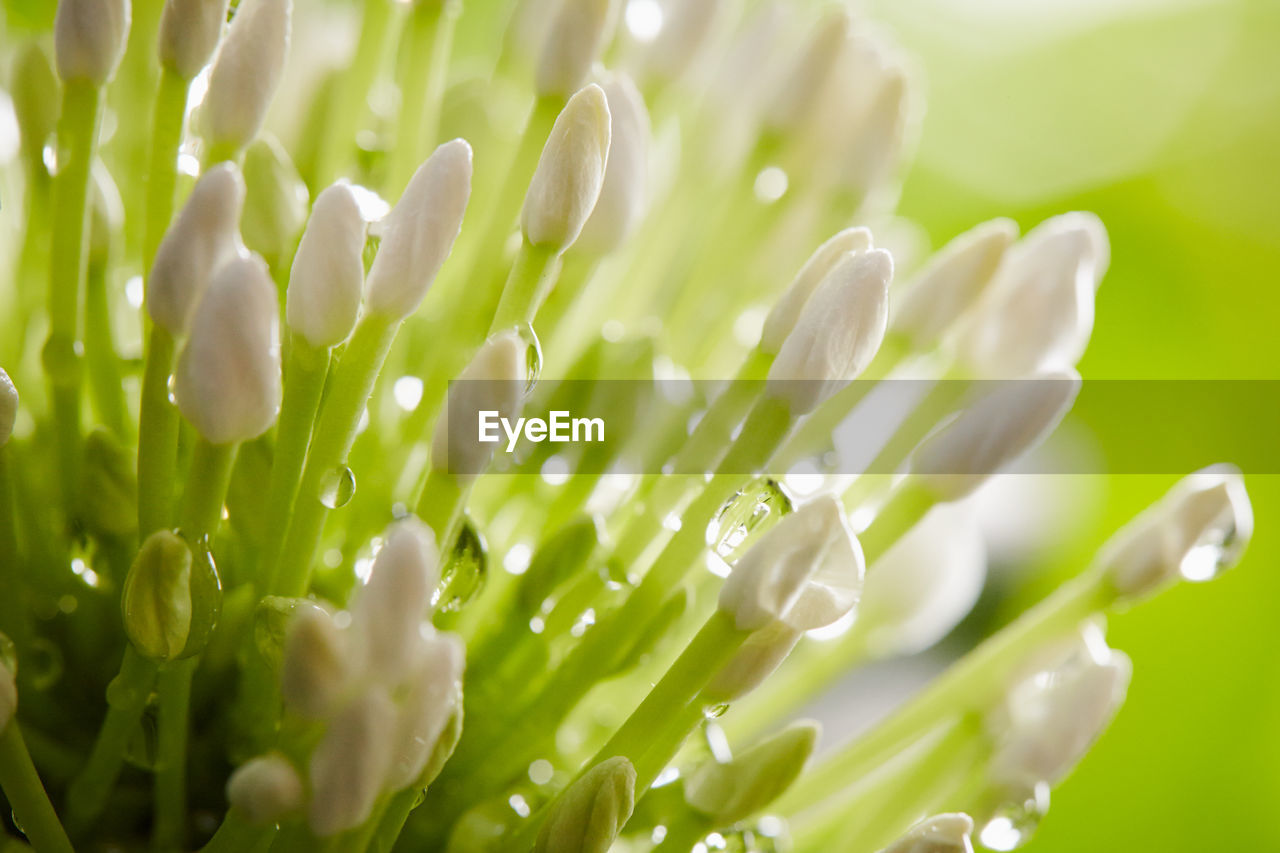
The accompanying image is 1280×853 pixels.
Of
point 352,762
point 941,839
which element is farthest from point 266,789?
point 941,839

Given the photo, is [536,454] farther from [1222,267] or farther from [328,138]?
[1222,267]

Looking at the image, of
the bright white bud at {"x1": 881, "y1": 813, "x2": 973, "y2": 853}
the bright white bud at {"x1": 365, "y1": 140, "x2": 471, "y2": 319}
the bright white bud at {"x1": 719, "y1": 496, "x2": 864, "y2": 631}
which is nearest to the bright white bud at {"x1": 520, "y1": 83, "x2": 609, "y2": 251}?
the bright white bud at {"x1": 365, "y1": 140, "x2": 471, "y2": 319}

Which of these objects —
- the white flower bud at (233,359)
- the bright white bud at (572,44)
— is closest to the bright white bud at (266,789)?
the white flower bud at (233,359)

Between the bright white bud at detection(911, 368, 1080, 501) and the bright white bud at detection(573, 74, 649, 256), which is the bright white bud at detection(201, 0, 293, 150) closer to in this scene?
the bright white bud at detection(573, 74, 649, 256)

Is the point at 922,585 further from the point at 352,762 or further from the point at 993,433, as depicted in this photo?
the point at 352,762

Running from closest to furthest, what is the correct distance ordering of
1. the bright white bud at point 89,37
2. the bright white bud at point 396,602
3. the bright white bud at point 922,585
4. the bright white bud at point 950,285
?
the bright white bud at point 396,602 → the bright white bud at point 89,37 → the bright white bud at point 950,285 → the bright white bud at point 922,585

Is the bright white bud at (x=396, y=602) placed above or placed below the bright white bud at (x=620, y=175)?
below

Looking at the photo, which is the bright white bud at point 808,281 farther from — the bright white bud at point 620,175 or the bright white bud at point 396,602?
the bright white bud at point 396,602
